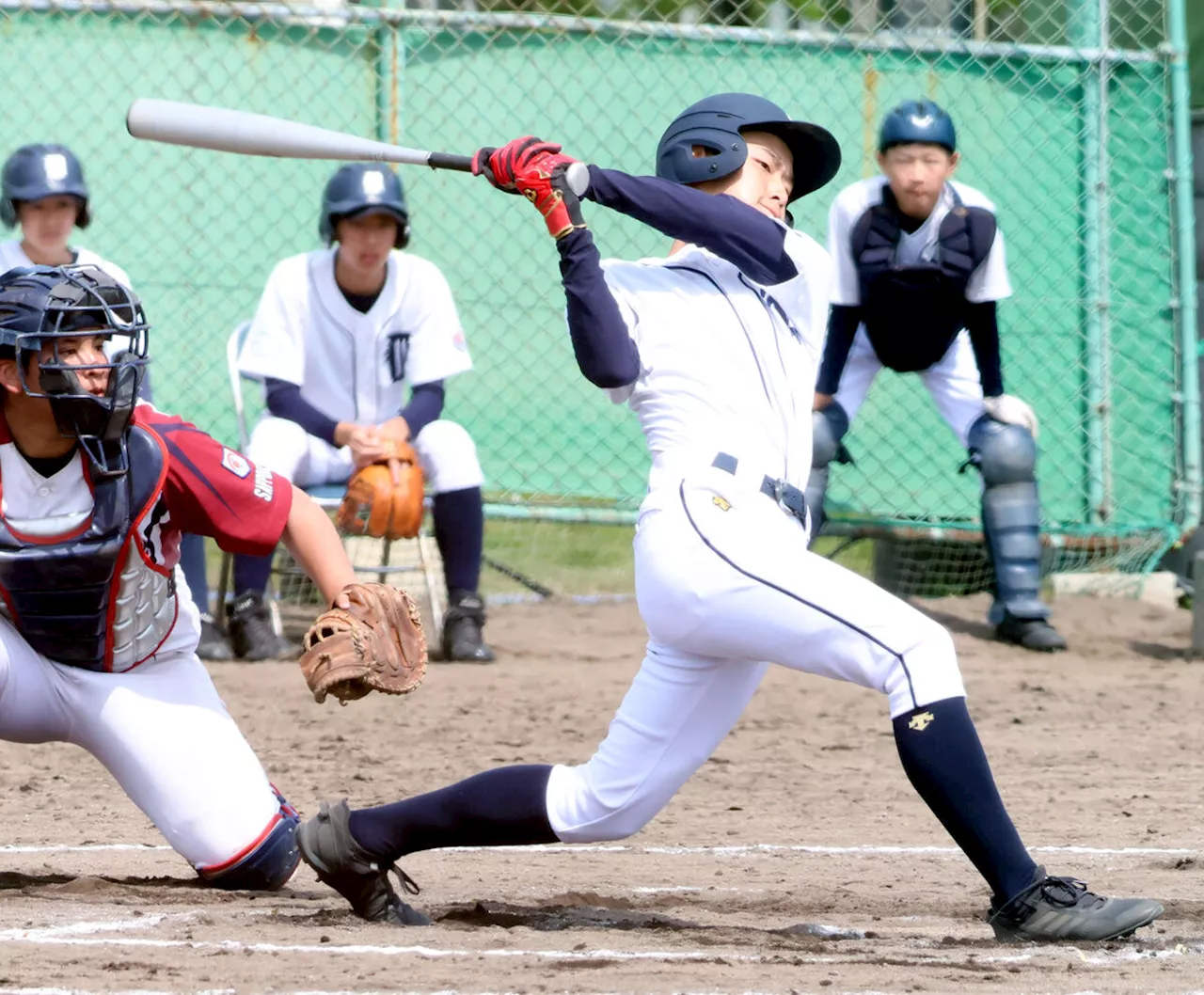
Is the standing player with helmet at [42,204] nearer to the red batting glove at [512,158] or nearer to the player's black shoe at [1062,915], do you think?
the red batting glove at [512,158]

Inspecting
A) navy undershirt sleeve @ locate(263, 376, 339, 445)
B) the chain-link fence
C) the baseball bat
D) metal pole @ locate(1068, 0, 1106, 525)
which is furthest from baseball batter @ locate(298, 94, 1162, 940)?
metal pole @ locate(1068, 0, 1106, 525)

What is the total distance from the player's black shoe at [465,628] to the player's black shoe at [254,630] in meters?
0.60

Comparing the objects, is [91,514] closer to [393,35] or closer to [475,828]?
[475,828]

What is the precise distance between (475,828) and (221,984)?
656mm

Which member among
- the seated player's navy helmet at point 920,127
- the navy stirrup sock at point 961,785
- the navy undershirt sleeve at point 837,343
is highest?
the seated player's navy helmet at point 920,127

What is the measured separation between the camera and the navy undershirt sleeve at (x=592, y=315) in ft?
10.3

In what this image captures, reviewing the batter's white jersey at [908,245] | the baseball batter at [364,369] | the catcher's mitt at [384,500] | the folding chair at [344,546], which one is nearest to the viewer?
the catcher's mitt at [384,500]

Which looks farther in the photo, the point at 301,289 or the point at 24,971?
the point at 301,289

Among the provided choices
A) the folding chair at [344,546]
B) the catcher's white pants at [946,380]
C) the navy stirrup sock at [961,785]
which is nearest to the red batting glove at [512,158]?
the navy stirrup sock at [961,785]

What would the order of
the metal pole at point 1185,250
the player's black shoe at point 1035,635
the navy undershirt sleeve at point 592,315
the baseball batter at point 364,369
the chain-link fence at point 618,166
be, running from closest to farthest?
the navy undershirt sleeve at point 592,315
the baseball batter at point 364,369
the player's black shoe at point 1035,635
the chain-link fence at point 618,166
the metal pole at point 1185,250

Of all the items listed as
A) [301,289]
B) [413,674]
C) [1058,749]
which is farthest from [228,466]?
[301,289]

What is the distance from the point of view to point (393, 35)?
26.1 ft

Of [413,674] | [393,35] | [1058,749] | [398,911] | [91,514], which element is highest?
[393,35]

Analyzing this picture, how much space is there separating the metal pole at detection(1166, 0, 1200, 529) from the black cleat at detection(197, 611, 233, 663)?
4.30 metres
